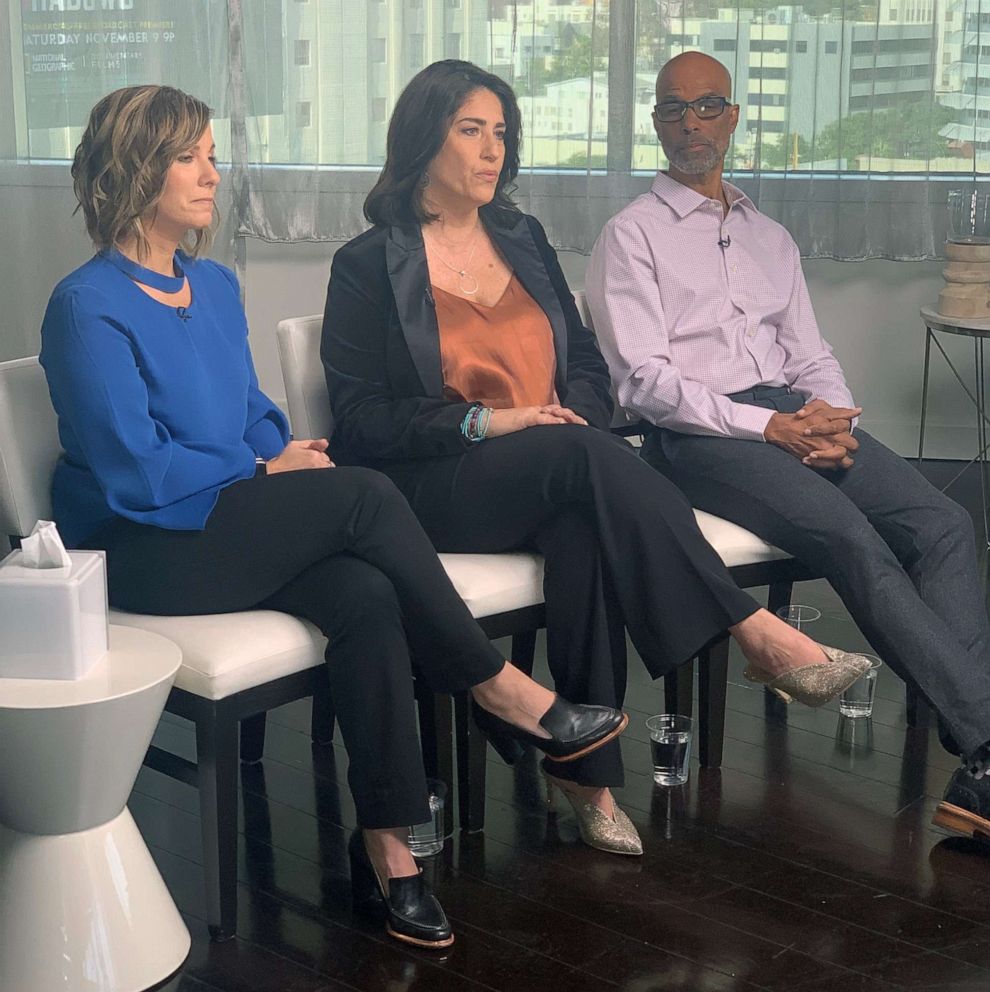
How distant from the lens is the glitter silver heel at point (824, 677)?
7.57ft

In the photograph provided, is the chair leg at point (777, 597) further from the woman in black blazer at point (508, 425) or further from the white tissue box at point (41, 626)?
the white tissue box at point (41, 626)

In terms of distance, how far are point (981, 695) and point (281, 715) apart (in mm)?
1287

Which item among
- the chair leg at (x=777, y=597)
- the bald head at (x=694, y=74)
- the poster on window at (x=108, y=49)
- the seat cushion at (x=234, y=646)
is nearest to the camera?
the seat cushion at (x=234, y=646)

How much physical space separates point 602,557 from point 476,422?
0.31m

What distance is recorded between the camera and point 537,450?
7.52 ft

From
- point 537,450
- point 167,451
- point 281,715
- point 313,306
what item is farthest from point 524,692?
point 313,306

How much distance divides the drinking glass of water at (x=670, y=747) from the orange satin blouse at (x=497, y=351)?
0.60 m

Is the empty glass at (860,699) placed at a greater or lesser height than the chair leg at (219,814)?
lesser

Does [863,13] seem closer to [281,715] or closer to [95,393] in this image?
[281,715]

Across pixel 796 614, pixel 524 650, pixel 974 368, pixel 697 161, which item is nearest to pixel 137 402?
pixel 524 650

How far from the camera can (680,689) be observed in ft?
8.43

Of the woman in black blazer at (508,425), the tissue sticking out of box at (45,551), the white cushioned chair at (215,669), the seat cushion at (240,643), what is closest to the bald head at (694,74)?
the woman in black blazer at (508,425)

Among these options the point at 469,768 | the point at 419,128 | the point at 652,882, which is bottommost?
the point at 652,882

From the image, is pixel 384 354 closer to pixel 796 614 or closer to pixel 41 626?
pixel 41 626
